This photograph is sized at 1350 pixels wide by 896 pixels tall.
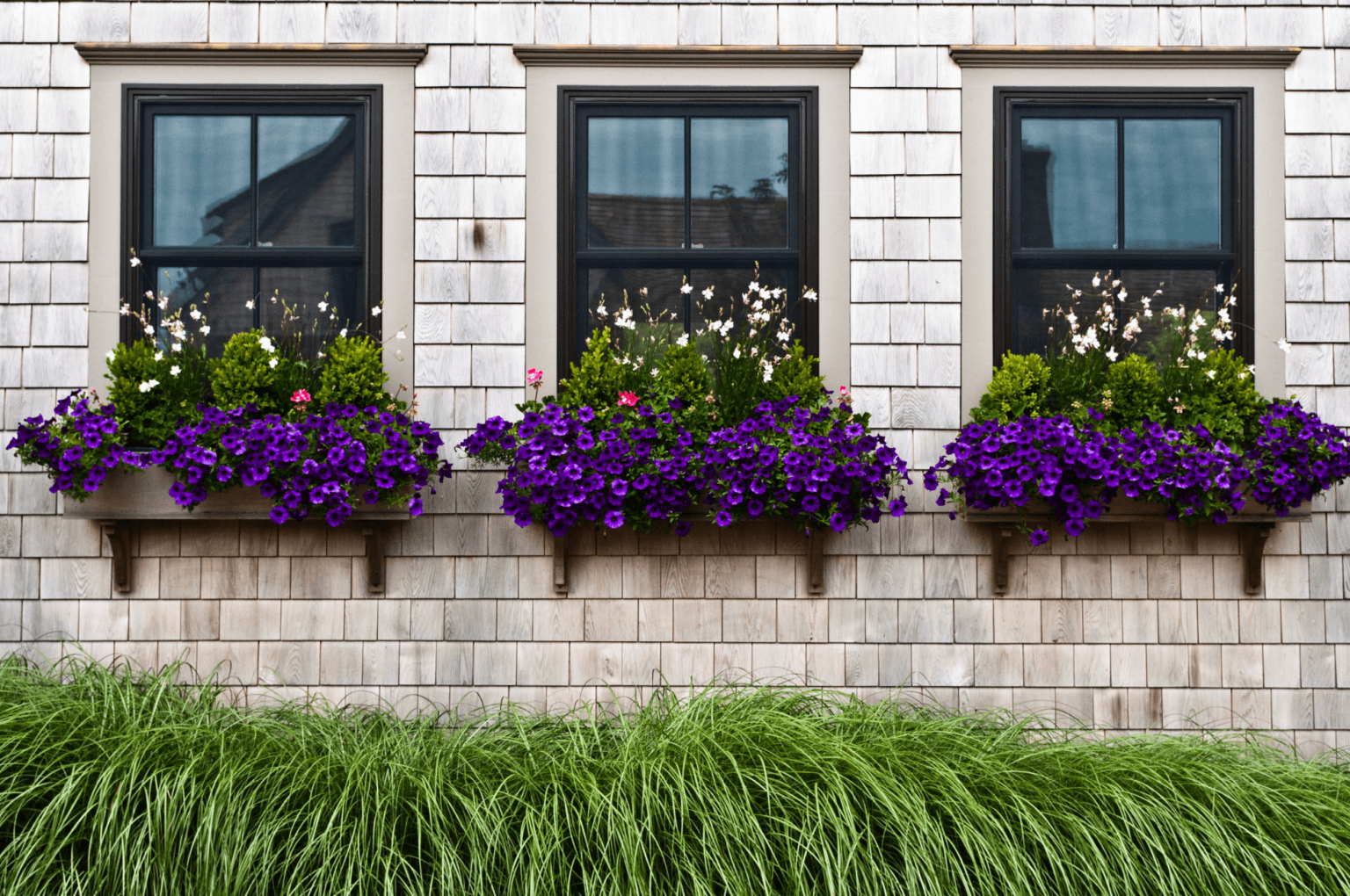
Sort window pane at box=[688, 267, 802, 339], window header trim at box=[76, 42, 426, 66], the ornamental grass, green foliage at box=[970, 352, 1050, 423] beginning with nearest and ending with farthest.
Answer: the ornamental grass, green foliage at box=[970, 352, 1050, 423], window header trim at box=[76, 42, 426, 66], window pane at box=[688, 267, 802, 339]

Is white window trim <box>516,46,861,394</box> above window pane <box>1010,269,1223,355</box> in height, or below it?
above

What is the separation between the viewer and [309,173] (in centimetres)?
390

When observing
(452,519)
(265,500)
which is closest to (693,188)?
(452,519)

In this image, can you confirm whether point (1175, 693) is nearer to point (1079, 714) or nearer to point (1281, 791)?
point (1079, 714)

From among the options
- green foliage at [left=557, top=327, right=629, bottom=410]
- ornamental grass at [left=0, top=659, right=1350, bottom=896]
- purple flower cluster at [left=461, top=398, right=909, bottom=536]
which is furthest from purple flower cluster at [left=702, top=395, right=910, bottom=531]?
ornamental grass at [left=0, top=659, right=1350, bottom=896]

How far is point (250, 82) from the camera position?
3865 millimetres

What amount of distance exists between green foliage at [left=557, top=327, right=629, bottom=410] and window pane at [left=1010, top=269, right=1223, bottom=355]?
5.71ft

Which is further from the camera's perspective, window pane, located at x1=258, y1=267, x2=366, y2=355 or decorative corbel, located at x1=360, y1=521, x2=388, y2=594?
window pane, located at x1=258, y1=267, x2=366, y2=355

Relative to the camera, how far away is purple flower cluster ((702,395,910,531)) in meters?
3.42

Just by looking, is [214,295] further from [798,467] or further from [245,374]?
[798,467]

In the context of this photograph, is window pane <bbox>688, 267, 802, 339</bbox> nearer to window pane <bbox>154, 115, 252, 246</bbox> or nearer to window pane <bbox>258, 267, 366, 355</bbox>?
window pane <bbox>258, 267, 366, 355</bbox>

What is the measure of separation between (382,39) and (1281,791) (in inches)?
177

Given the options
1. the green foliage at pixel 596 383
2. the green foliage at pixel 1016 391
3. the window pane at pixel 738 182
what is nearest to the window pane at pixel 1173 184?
the green foliage at pixel 1016 391

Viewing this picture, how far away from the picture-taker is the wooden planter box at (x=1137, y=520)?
363 centimetres
